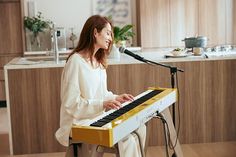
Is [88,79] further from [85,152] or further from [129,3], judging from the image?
[129,3]

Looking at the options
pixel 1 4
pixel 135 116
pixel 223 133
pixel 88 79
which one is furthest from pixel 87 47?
pixel 1 4

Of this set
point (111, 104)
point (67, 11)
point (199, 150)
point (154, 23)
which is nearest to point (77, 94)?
point (111, 104)

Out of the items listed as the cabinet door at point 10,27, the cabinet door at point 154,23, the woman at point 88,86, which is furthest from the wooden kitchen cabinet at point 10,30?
the woman at point 88,86

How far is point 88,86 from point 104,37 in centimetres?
30

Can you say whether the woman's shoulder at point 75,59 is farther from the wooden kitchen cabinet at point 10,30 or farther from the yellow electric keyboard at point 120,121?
the wooden kitchen cabinet at point 10,30

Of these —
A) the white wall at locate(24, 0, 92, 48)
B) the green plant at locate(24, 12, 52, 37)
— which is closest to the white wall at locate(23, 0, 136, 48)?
the white wall at locate(24, 0, 92, 48)

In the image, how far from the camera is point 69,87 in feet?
7.68

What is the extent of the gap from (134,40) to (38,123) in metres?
3.13

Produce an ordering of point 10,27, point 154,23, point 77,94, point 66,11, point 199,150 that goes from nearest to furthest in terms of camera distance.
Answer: point 77,94
point 199,150
point 10,27
point 154,23
point 66,11

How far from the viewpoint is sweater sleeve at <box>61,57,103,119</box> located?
7.66 feet

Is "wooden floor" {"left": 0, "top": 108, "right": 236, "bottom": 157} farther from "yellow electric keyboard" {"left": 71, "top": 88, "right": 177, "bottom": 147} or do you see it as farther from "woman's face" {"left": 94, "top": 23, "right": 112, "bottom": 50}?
"woman's face" {"left": 94, "top": 23, "right": 112, "bottom": 50}

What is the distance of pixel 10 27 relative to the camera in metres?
6.10

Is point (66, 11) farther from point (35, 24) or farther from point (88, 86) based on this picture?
point (88, 86)

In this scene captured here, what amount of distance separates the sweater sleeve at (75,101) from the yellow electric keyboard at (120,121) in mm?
145
